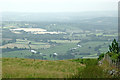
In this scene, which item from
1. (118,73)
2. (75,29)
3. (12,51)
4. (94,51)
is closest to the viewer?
(118,73)

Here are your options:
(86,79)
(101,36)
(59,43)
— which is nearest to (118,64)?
(86,79)

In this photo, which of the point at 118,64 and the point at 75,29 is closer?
the point at 118,64

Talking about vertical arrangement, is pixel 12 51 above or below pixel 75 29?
below

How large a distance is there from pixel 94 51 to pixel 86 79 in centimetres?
8650

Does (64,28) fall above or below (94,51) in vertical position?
above

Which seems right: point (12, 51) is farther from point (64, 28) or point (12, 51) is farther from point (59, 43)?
point (64, 28)

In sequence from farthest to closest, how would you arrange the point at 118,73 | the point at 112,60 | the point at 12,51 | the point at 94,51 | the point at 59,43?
the point at 59,43, the point at 94,51, the point at 12,51, the point at 112,60, the point at 118,73

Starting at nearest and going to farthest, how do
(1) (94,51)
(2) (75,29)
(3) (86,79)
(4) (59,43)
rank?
(3) (86,79) → (1) (94,51) → (4) (59,43) → (2) (75,29)

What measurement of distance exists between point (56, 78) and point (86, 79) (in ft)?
6.12

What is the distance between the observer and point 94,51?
99.0 metres

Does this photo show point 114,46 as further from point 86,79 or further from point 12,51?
point 12,51

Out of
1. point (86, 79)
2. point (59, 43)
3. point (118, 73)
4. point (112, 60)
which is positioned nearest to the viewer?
point (86, 79)

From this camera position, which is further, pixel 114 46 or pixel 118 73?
pixel 114 46

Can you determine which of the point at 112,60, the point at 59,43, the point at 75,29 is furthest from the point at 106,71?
the point at 75,29
